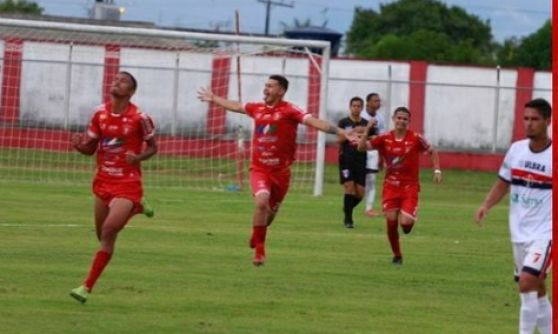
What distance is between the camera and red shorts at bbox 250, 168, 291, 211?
19000 mm

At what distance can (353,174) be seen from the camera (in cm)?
2617

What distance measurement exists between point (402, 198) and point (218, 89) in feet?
83.0

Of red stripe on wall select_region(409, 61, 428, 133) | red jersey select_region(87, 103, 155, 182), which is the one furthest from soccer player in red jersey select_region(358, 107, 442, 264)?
red stripe on wall select_region(409, 61, 428, 133)

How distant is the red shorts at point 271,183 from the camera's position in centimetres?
1900

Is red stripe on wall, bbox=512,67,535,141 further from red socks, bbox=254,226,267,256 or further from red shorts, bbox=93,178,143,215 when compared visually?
red shorts, bbox=93,178,143,215

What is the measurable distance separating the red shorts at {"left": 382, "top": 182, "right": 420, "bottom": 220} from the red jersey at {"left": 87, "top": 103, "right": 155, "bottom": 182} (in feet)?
17.2

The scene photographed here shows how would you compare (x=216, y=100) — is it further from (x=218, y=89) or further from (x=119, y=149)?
(x=218, y=89)

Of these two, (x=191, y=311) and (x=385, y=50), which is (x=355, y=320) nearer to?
(x=191, y=311)

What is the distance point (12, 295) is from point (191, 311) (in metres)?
1.77

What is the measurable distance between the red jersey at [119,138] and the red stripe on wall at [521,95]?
114 feet

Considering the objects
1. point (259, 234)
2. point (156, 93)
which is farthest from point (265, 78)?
point (259, 234)

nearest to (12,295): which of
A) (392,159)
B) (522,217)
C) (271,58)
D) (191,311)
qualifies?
(191,311)

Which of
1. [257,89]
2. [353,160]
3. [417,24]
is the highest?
[417,24]

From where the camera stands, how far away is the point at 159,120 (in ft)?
154
